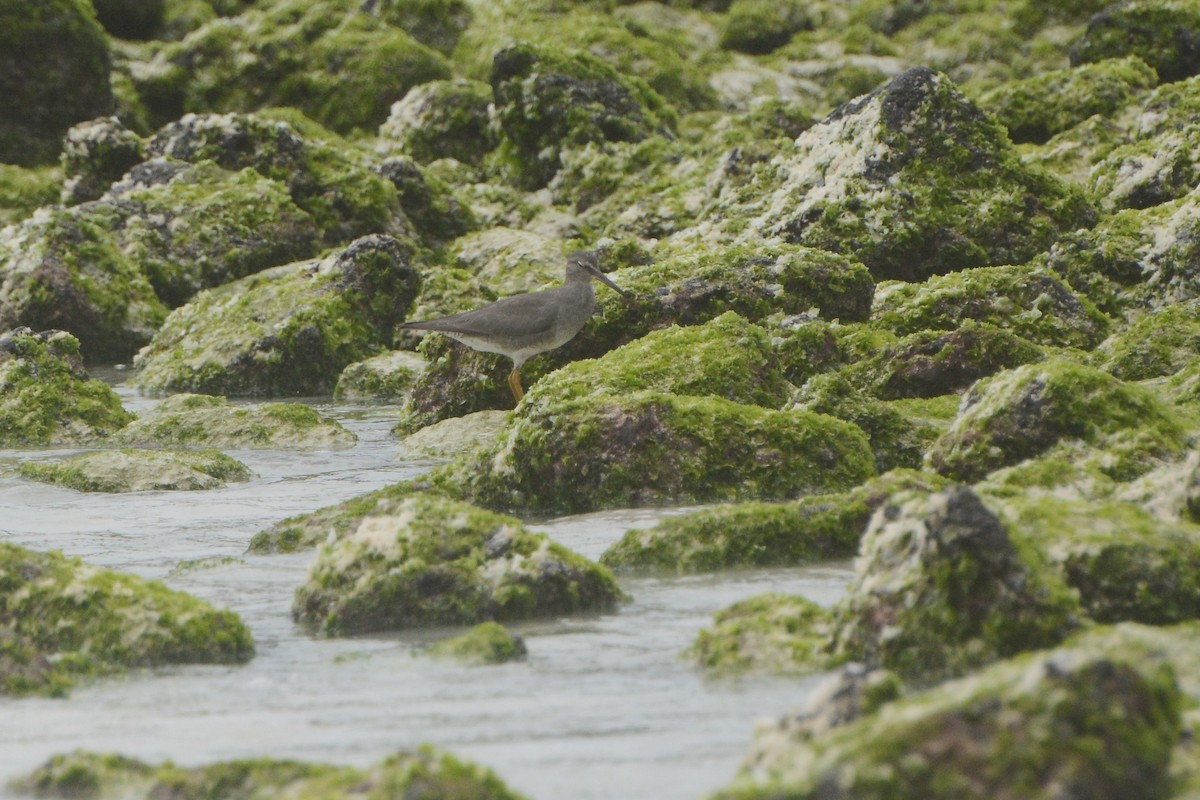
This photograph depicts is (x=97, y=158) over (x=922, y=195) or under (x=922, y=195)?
over

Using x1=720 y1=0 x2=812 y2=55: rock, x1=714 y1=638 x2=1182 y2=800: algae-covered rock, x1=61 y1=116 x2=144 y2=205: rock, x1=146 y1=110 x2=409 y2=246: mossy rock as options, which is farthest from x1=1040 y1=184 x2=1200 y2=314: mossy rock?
x1=720 y1=0 x2=812 y2=55: rock

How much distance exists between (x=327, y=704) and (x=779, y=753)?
1995 mm

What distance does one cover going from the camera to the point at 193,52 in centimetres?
2888

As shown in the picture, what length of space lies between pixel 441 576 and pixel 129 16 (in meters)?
30.2

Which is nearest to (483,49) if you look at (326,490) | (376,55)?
(376,55)

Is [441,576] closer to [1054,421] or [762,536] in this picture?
[762,536]

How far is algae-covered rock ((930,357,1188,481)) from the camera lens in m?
7.69

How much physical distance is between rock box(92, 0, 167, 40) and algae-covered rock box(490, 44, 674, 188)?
593 inches

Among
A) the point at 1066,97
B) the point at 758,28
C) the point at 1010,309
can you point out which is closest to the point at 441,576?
the point at 1010,309

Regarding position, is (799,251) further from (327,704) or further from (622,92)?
(622,92)

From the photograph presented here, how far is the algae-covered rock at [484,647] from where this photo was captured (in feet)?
19.4

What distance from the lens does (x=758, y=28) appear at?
32.2 meters

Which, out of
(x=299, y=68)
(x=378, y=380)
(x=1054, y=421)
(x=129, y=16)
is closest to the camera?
(x=1054, y=421)

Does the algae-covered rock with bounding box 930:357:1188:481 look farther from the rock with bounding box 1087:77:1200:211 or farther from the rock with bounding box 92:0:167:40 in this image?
the rock with bounding box 92:0:167:40
